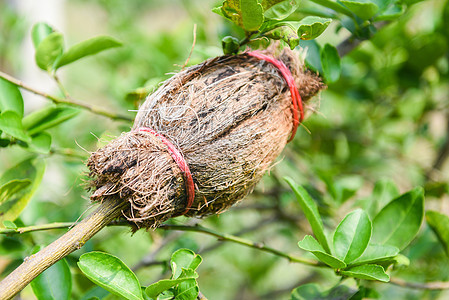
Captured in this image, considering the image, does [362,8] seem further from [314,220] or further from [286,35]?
[314,220]

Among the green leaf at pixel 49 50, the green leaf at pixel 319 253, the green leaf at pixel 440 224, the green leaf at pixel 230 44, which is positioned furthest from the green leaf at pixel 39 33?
the green leaf at pixel 440 224

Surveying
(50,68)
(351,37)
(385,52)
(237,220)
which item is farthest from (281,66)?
(237,220)

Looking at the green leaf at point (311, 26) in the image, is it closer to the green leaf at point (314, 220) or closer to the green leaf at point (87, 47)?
the green leaf at point (314, 220)

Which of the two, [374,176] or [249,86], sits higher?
[249,86]

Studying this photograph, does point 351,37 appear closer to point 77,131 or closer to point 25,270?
point 25,270

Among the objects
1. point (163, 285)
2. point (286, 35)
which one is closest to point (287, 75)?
point (286, 35)
